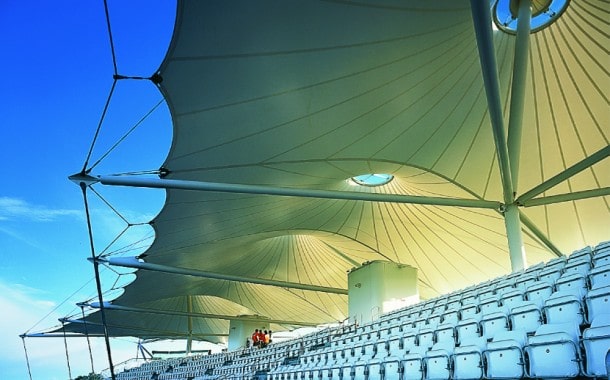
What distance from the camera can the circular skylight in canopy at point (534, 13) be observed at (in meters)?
15.0

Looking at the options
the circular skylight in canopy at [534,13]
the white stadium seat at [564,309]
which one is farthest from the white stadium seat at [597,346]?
the circular skylight in canopy at [534,13]

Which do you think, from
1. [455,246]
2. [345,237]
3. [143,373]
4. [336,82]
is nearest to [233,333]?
[143,373]

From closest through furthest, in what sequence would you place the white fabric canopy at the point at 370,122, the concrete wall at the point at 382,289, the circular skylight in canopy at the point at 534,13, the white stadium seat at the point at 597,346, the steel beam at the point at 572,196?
the white stadium seat at the point at 597,346
the white fabric canopy at the point at 370,122
the circular skylight in canopy at the point at 534,13
the steel beam at the point at 572,196
the concrete wall at the point at 382,289

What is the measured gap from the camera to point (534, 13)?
15.7 meters

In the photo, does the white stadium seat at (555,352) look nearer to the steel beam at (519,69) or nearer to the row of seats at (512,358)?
the row of seats at (512,358)

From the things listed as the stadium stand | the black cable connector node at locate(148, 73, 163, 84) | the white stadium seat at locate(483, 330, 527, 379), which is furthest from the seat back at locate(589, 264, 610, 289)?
the black cable connector node at locate(148, 73, 163, 84)

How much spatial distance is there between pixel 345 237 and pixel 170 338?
43748 mm

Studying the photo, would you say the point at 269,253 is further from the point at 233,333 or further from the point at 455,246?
the point at 233,333

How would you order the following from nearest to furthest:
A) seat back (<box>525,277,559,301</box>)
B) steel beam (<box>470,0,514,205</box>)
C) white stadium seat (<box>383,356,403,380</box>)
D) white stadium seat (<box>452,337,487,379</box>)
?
white stadium seat (<box>452,337,487,379</box>), white stadium seat (<box>383,356,403,380</box>), seat back (<box>525,277,559,301</box>), steel beam (<box>470,0,514,205</box>)

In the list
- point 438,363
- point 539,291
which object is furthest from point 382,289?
point 438,363

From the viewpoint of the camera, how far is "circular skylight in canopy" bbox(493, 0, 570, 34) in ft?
49.3

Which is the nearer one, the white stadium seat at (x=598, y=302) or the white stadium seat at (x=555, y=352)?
the white stadium seat at (x=555, y=352)

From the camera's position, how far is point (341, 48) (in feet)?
42.5

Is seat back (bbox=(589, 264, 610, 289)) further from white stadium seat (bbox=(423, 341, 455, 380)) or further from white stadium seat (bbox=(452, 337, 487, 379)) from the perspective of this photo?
white stadium seat (bbox=(423, 341, 455, 380))
